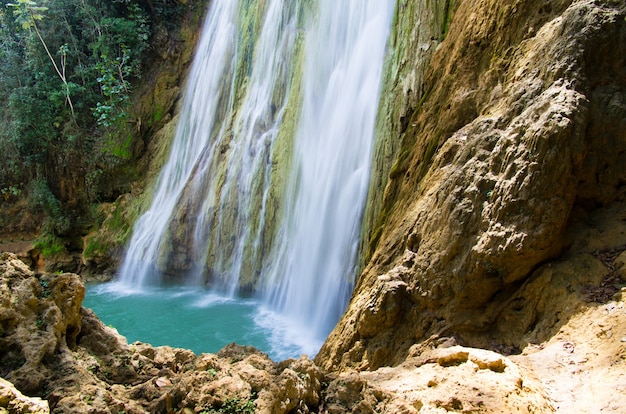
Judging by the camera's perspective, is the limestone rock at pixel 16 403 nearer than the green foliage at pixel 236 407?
Yes

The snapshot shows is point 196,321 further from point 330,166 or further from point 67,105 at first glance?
point 67,105

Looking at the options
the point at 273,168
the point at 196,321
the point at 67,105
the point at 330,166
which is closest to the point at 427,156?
the point at 330,166

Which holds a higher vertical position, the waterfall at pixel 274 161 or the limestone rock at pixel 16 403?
the waterfall at pixel 274 161

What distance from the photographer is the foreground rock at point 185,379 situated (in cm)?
316

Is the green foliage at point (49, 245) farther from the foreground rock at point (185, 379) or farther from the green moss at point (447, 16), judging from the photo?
the green moss at point (447, 16)

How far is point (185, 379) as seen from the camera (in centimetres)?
343

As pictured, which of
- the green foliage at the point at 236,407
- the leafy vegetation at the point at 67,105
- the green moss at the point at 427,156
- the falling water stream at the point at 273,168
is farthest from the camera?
the leafy vegetation at the point at 67,105

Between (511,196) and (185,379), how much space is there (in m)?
3.73

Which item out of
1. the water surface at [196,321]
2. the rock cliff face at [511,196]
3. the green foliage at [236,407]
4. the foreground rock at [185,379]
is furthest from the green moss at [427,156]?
the green foliage at [236,407]

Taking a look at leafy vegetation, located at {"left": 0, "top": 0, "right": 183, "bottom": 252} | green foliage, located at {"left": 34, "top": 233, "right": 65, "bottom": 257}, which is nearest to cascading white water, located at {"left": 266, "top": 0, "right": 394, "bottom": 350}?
leafy vegetation, located at {"left": 0, "top": 0, "right": 183, "bottom": 252}

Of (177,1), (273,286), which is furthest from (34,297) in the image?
A: (177,1)

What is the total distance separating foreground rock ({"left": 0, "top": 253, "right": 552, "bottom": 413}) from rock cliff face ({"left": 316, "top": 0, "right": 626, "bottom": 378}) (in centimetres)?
138

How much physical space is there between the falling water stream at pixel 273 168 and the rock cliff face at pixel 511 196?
3.37 metres

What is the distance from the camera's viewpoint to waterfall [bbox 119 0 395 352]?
1018 cm
